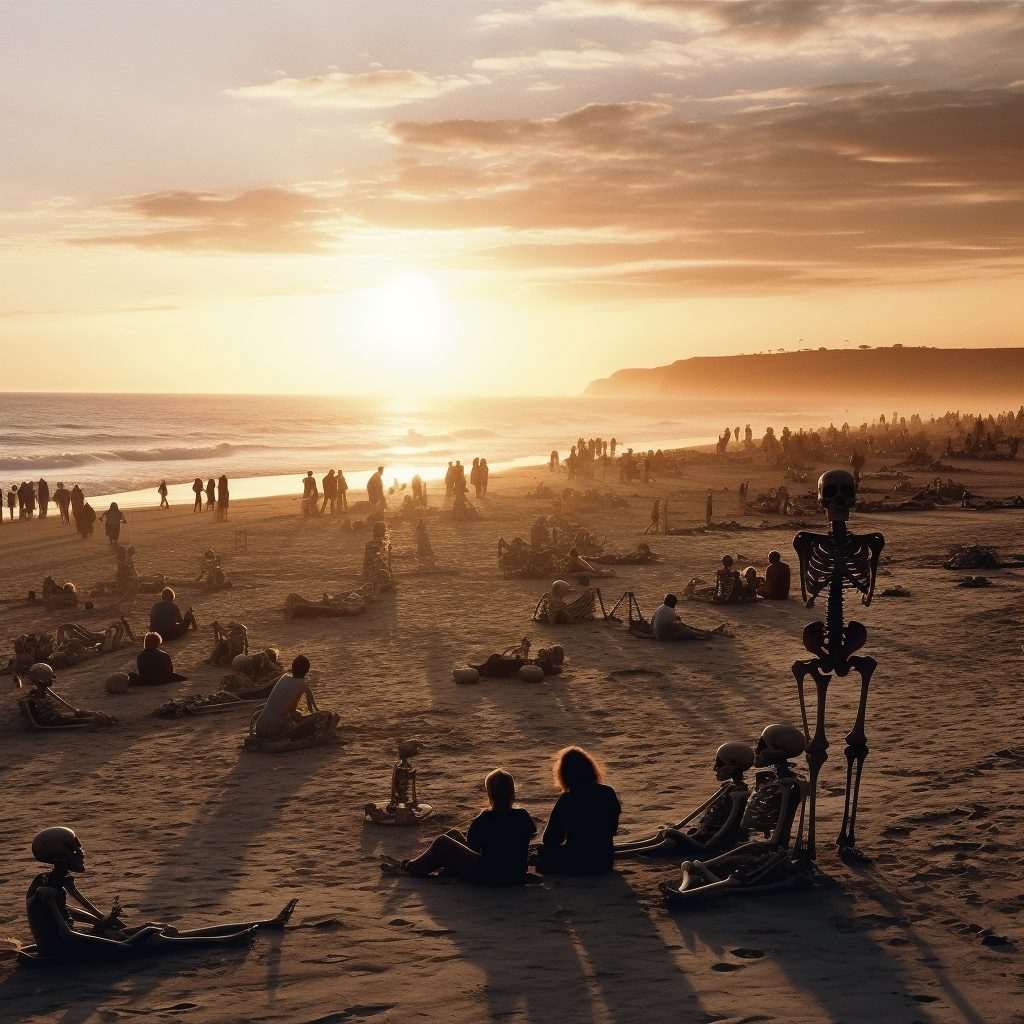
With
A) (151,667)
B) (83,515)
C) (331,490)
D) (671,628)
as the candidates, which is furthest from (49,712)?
(331,490)

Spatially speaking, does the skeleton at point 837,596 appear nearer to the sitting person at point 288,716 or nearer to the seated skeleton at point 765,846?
the seated skeleton at point 765,846

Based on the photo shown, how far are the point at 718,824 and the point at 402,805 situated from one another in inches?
116

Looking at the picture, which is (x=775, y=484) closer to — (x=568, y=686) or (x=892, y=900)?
(x=568, y=686)

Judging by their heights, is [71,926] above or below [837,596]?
below

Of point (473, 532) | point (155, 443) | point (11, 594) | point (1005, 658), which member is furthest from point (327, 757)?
point (155, 443)

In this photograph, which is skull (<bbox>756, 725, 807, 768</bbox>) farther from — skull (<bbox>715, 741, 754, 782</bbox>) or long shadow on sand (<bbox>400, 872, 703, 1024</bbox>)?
long shadow on sand (<bbox>400, 872, 703, 1024</bbox>)

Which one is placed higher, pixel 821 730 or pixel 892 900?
pixel 821 730

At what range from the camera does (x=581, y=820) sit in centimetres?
800

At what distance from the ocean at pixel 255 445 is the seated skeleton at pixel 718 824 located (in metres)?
41.1

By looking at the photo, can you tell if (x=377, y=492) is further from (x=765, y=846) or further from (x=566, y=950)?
(x=566, y=950)

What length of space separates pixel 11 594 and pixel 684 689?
17055mm

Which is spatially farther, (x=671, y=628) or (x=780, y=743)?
(x=671, y=628)

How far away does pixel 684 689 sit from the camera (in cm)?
1442

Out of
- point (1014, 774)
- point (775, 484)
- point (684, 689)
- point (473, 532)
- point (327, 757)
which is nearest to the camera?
point (1014, 774)
